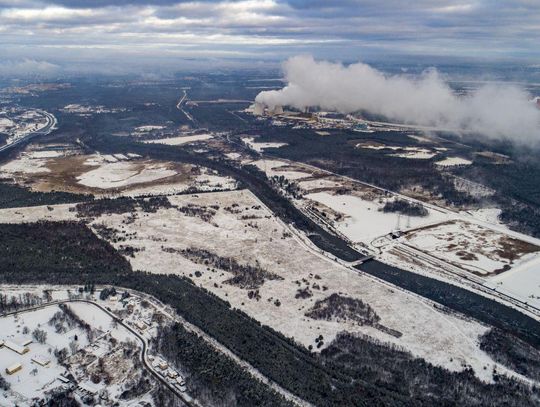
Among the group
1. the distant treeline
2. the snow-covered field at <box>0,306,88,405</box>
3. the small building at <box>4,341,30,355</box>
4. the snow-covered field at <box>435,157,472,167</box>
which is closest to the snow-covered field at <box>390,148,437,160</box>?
the snow-covered field at <box>435,157,472,167</box>

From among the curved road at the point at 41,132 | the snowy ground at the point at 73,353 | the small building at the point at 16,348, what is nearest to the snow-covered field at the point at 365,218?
the snowy ground at the point at 73,353

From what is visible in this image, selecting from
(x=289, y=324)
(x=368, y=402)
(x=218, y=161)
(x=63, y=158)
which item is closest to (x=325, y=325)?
(x=289, y=324)

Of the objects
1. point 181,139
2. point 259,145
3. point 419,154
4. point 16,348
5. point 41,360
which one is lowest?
point 419,154

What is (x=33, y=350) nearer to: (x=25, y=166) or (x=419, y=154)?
(x=25, y=166)

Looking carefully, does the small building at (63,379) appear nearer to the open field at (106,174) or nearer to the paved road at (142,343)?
the paved road at (142,343)

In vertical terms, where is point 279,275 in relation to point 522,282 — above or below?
above

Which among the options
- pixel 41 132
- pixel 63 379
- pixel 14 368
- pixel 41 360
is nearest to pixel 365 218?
pixel 41 360

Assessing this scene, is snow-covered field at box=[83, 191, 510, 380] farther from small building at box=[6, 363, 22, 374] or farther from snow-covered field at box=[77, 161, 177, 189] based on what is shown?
small building at box=[6, 363, 22, 374]
